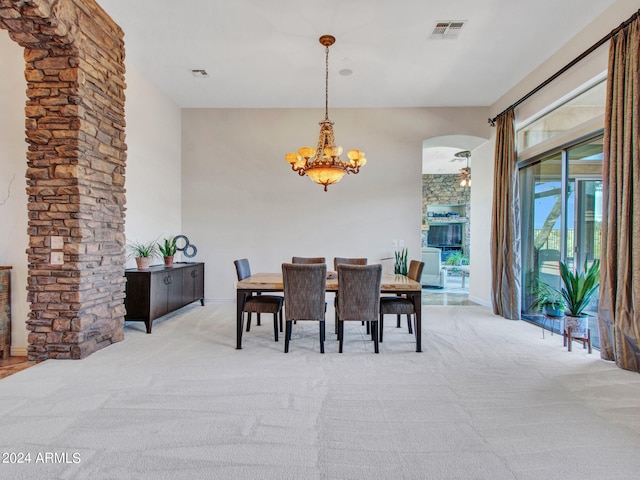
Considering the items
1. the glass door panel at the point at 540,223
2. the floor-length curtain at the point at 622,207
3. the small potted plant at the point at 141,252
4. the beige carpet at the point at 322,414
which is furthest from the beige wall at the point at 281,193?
the floor-length curtain at the point at 622,207

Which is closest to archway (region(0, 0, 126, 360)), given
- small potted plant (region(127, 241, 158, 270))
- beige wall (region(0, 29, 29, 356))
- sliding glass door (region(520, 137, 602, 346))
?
beige wall (region(0, 29, 29, 356))

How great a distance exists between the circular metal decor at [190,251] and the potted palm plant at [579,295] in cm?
526

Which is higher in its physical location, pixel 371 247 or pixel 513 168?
pixel 513 168

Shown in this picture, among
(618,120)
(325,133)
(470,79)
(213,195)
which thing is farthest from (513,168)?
(213,195)

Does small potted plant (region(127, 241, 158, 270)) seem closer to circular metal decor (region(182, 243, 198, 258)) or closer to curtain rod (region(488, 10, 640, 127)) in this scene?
circular metal decor (region(182, 243, 198, 258))

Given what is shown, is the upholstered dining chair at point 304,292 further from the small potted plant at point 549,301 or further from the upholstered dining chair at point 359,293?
the small potted plant at point 549,301

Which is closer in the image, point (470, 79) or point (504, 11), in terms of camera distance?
point (504, 11)

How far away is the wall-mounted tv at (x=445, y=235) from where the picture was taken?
11.9 meters

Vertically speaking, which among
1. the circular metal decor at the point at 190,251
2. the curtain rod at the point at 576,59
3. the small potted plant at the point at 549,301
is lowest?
the small potted plant at the point at 549,301

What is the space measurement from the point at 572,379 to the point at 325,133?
10.8 ft

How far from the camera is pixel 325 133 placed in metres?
3.87

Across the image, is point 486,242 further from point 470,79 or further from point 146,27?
point 146,27

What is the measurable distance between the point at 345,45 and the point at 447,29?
1.12 meters

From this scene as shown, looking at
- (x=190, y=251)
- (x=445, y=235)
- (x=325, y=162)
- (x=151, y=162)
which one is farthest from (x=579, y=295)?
(x=445, y=235)
